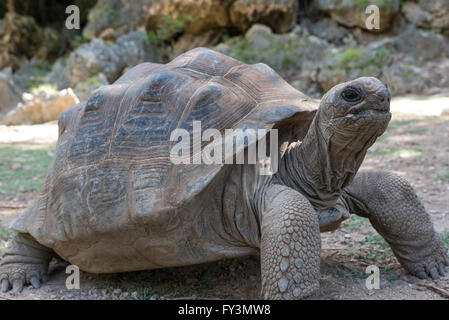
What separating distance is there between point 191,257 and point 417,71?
1096 cm

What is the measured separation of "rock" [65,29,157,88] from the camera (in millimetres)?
12820

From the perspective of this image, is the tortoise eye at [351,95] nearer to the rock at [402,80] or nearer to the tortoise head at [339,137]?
the tortoise head at [339,137]

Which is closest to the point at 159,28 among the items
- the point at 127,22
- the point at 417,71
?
the point at 127,22

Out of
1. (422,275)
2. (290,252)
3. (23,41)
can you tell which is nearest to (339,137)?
(290,252)

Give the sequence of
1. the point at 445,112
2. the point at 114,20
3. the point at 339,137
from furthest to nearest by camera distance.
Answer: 1. the point at 114,20
2. the point at 445,112
3. the point at 339,137

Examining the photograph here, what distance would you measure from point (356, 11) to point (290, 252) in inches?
502

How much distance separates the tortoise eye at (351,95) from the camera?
2269mm

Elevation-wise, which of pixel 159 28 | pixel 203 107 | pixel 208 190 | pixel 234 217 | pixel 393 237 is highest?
pixel 159 28

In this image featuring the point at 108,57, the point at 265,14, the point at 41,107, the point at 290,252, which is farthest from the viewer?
the point at 265,14

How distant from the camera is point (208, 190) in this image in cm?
248

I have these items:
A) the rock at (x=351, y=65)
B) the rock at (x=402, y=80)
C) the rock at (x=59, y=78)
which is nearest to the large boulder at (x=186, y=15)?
the rock at (x=59, y=78)

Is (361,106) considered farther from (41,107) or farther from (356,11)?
(356,11)

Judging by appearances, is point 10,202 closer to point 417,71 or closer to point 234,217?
point 234,217

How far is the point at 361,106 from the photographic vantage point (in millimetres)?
2252
